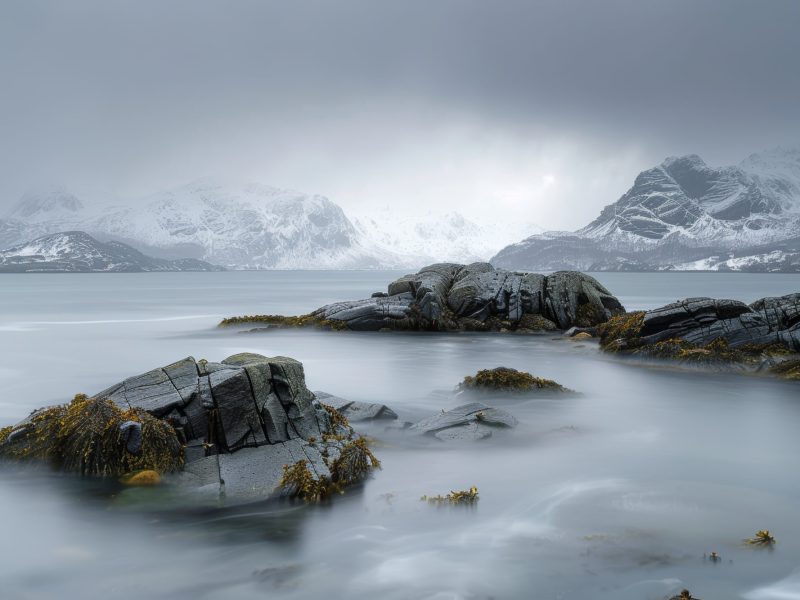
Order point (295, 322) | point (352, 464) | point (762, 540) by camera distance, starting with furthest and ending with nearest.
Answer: point (295, 322) < point (352, 464) < point (762, 540)

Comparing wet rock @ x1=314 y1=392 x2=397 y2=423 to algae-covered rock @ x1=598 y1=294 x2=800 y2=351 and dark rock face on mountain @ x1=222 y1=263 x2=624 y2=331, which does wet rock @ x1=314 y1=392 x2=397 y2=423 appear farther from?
dark rock face on mountain @ x1=222 y1=263 x2=624 y2=331

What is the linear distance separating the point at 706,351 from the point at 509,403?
28.2ft

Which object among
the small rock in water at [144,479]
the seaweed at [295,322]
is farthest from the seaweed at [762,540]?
the seaweed at [295,322]

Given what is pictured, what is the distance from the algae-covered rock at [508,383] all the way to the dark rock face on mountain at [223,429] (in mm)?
6869

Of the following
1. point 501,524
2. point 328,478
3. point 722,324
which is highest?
point 722,324

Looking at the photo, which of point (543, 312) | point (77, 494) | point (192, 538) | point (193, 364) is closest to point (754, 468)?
point (192, 538)

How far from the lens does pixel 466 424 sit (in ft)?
41.6

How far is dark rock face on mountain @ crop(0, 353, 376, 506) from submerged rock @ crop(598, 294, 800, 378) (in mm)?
14441

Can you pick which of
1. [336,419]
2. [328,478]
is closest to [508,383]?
[336,419]

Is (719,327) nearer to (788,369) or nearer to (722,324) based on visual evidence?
(722,324)

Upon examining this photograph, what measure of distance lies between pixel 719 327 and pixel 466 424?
1285 centimetres

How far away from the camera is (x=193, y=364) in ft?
36.4

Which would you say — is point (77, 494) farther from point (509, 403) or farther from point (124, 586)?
point (509, 403)

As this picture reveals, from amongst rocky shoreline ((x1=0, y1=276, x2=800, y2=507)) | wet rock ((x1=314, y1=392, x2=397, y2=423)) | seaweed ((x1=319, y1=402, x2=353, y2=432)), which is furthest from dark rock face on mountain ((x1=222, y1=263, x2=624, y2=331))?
seaweed ((x1=319, y1=402, x2=353, y2=432))
